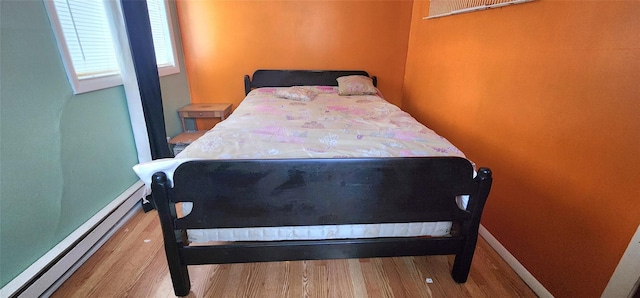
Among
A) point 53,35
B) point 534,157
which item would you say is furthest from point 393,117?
point 53,35

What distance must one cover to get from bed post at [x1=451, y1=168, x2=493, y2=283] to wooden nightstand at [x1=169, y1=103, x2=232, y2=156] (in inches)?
95.6

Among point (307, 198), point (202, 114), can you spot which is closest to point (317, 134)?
point (307, 198)

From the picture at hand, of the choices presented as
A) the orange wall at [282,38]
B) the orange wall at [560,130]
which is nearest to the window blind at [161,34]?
the orange wall at [282,38]

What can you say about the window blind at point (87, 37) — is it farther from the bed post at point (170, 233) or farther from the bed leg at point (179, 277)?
the bed leg at point (179, 277)

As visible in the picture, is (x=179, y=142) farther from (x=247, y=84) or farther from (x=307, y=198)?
(x=307, y=198)

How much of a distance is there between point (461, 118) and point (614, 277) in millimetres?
1363

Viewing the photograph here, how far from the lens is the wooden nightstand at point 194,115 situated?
8.89 feet

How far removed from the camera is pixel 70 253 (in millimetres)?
1541

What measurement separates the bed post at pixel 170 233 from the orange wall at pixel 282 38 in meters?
2.42

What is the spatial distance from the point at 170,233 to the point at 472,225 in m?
1.40

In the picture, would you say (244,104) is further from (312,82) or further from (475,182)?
(475,182)

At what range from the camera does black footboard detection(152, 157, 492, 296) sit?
1.18 meters

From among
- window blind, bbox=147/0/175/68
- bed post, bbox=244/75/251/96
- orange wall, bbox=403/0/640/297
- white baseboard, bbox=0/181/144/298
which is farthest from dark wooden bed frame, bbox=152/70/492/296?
bed post, bbox=244/75/251/96

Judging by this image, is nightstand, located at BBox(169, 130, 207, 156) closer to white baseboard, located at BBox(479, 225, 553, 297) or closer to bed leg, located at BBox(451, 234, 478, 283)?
bed leg, located at BBox(451, 234, 478, 283)
